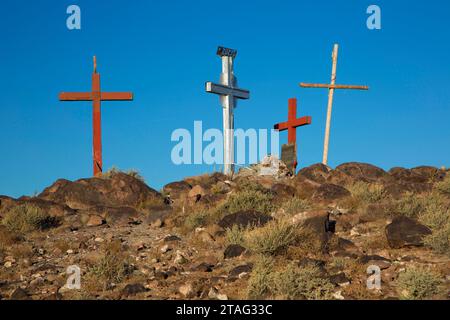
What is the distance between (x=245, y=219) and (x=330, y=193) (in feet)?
13.8

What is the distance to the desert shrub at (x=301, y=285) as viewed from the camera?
9242mm

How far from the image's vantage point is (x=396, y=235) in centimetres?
1220

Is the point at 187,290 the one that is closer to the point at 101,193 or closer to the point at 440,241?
the point at 440,241

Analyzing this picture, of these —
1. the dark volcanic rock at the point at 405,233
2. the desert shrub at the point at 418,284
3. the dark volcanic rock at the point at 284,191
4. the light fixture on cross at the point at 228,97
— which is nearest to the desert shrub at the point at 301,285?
the desert shrub at the point at 418,284

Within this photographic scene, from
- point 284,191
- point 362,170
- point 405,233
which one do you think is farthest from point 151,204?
point 405,233

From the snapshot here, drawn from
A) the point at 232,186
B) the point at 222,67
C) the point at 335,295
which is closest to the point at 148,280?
the point at 335,295

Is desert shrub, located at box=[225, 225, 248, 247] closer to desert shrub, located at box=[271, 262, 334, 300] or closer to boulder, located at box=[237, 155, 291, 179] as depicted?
desert shrub, located at box=[271, 262, 334, 300]

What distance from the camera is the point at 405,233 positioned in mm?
12203

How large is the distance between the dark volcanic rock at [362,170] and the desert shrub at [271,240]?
31.6 feet

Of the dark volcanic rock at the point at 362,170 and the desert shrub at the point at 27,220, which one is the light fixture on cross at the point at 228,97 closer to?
the dark volcanic rock at the point at 362,170

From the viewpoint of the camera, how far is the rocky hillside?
32.5 ft

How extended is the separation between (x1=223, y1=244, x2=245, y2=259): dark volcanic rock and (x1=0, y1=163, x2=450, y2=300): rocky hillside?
2cm

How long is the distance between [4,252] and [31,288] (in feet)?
11.4

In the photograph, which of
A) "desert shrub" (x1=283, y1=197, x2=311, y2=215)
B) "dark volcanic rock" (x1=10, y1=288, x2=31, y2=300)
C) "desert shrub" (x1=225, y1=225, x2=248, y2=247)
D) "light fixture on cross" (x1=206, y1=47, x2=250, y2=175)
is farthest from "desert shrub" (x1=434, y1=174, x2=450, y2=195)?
"dark volcanic rock" (x1=10, y1=288, x2=31, y2=300)
